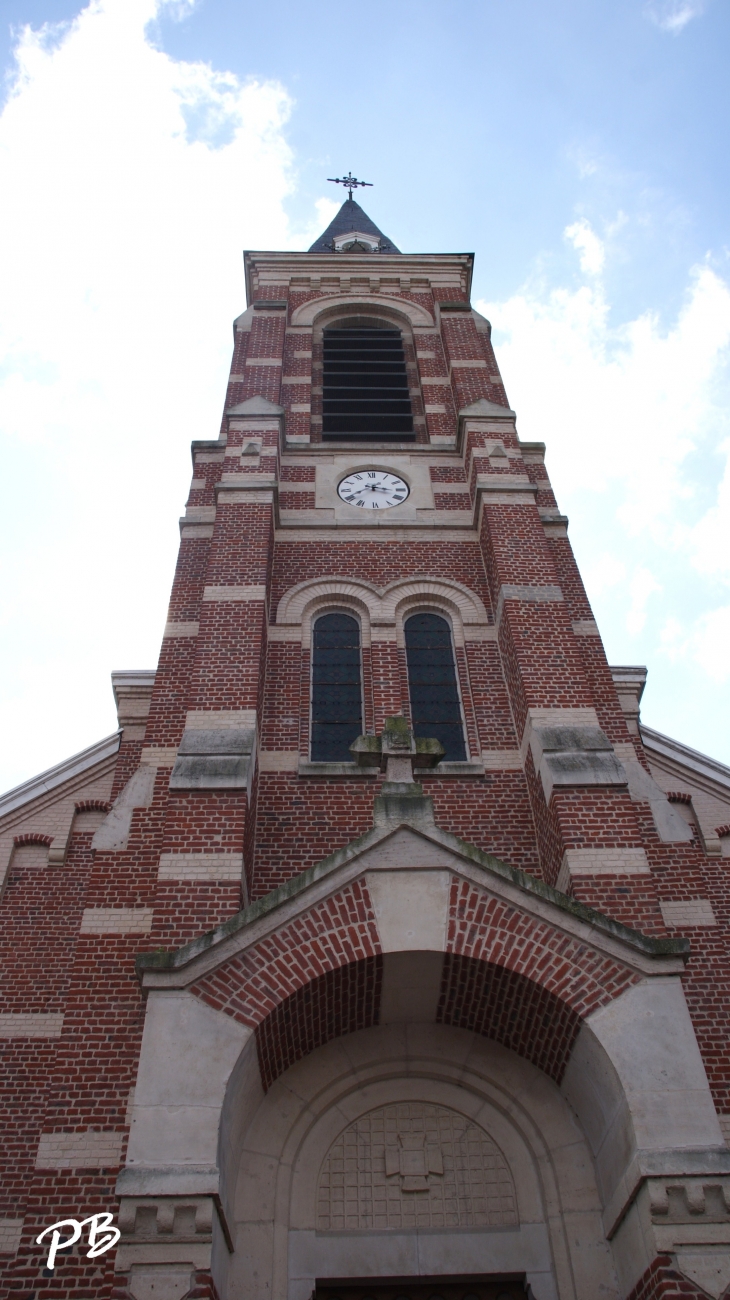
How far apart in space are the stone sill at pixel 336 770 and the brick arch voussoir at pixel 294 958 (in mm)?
3027

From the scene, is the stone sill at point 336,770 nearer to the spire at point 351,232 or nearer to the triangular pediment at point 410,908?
the triangular pediment at point 410,908

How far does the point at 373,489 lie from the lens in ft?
52.3

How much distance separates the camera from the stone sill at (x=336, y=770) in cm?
1154

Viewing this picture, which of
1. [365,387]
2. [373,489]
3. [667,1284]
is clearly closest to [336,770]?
[373,489]

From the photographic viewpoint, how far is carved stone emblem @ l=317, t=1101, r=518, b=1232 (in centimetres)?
843

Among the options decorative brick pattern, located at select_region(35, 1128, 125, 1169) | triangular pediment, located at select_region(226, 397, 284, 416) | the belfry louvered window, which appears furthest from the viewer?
the belfry louvered window

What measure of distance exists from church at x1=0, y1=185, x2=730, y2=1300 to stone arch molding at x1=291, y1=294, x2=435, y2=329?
7.38 m

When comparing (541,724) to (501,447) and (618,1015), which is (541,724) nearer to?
(618,1015)

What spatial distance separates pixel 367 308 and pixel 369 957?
15.8m

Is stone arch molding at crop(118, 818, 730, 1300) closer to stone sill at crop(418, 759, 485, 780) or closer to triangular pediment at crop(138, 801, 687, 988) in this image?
triangular pediment at crop(138, 801, 687, 988)

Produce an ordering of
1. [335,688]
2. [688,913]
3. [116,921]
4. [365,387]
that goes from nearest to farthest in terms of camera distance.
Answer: [116,921] → [688,913] → [335,688] → [365,387]

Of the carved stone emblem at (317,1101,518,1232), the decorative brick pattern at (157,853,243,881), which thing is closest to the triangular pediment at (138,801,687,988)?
the decorative brick pattern at (157,853,243,881)

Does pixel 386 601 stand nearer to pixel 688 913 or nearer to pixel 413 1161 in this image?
pixel 688 913

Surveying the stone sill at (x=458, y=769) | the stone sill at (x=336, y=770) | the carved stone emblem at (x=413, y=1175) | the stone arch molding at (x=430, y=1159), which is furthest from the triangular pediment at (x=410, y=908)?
the stone sill at (x=458, y=769)
